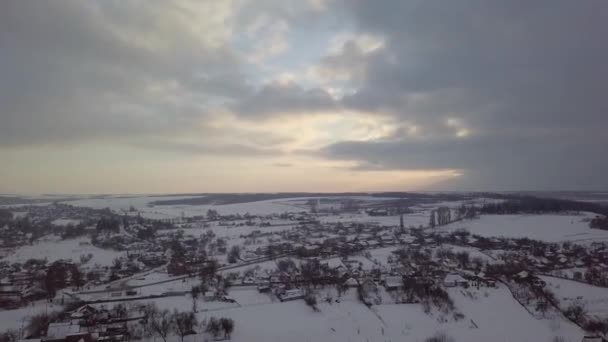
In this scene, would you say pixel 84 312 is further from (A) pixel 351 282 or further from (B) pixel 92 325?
(A) pixel 351 282

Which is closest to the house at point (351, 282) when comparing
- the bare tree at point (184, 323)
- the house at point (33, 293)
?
the bare tree at point (184, 323)

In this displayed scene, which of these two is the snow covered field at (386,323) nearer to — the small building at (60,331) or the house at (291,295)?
the house at (291,295)

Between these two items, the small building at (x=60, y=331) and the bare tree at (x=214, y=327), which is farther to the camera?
the bare tree at (x=214, y=327)

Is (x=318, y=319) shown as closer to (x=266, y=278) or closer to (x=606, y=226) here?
(x=266, y=278)

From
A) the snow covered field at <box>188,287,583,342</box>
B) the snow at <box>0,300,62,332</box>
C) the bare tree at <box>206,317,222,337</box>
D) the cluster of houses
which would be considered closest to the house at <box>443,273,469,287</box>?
the snow covered field at <box>188,287,583,342</box>

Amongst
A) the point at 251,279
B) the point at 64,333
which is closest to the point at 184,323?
the point at 64,333

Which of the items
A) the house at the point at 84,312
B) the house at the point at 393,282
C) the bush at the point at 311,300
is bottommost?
the bush at the point at 311,300

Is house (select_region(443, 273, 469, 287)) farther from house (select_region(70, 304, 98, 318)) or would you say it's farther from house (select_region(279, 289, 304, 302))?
house (select_region(70, 304, 98, 318))
